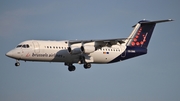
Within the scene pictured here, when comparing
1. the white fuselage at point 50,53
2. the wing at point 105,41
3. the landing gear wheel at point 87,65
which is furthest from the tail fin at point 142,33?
the landing gear wheel at point 87,65

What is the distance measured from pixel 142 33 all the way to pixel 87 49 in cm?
790

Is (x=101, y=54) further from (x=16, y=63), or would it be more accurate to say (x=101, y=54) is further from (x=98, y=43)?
(x=16, y=63)

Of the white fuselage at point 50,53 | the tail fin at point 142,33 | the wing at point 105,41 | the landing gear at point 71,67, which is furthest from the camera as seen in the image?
the tail fin at point 142,33

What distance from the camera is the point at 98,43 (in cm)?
4275

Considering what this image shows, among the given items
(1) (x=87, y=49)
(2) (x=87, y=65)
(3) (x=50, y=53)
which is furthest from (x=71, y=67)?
(3) (x=50, y=53)

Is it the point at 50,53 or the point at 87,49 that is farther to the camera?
the point at 87,49

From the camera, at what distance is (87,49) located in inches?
1649

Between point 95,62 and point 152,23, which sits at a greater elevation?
point 152,23

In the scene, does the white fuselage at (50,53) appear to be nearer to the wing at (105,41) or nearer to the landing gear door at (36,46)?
the landing gear door at (36,46)

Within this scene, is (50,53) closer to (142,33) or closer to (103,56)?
(103,56)

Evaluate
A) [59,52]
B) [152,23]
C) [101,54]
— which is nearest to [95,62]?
[101,54]

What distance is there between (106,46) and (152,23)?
6.31m

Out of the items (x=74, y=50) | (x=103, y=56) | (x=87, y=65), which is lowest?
(x=87, y=65)

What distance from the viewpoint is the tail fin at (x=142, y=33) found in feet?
153
